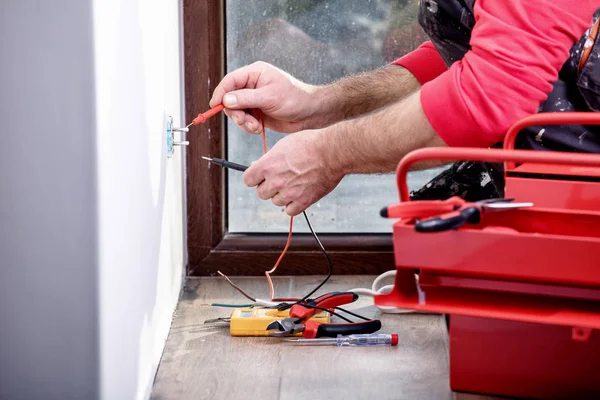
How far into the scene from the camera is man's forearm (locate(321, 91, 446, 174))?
3.48ft

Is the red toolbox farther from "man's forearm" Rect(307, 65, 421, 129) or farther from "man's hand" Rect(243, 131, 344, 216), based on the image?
"man's forearm" Rect(307, 65, 421, 129)

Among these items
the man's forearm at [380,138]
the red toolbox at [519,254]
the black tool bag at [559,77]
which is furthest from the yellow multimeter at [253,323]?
the red toolbox at [519,254]

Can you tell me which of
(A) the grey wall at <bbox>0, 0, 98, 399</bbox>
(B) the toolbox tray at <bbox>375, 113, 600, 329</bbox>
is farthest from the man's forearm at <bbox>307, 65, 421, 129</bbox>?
(A) the grey wall at <bbox>0, 0, 98, 399</bbox>

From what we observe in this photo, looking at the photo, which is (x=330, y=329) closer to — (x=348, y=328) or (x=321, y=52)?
(x=348, y=328)

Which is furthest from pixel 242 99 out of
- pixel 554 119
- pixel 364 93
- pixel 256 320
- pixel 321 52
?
pixel 554 119

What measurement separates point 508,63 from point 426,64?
53 centimetres

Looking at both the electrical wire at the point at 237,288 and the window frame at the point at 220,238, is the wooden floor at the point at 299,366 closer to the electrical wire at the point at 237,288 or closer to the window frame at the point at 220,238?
the electrical wire at the point at 237,288

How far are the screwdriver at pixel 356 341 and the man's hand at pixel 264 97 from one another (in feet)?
1.26

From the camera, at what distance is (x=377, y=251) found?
68.7 inches

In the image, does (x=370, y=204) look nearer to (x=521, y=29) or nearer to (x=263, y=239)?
(x=263, y=239)

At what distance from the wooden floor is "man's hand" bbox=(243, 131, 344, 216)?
242 millimetres

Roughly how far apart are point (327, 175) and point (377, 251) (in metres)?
0.58

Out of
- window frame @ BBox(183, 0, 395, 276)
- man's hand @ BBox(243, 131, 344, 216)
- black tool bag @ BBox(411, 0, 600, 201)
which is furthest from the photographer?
window frame @ BBox(183, 0, 395, 276)

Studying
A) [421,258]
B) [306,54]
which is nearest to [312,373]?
[421,258]
